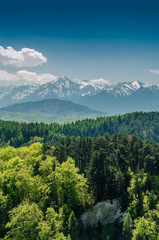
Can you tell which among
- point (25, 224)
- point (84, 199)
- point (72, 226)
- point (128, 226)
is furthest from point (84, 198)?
point (25, 224)

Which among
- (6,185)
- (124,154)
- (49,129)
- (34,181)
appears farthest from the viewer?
(49,129)

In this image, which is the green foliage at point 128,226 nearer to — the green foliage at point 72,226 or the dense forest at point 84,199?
the dense forest at point 84,199

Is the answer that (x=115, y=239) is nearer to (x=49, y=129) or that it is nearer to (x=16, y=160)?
(x=16, y=160)

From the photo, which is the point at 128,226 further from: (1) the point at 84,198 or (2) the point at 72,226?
(1) the point at 84,198

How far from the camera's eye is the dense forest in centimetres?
3972

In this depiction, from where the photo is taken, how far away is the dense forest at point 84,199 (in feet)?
130

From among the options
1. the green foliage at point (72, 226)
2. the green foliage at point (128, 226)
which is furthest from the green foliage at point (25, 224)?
the green foliage at point (128, 226)

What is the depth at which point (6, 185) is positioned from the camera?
4650cm

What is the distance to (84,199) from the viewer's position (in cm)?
5700

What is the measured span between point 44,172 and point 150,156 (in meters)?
33.5

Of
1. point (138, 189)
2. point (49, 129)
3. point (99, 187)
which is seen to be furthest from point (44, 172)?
point (49, 129)

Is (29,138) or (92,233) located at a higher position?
(29,138)

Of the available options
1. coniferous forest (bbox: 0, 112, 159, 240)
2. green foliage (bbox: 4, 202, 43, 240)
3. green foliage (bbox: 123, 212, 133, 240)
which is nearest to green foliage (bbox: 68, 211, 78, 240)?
coniferous forest (bbox: 0, 112, 159, 240)

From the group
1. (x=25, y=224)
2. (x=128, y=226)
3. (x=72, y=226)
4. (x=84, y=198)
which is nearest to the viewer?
(x=25, y=224)
